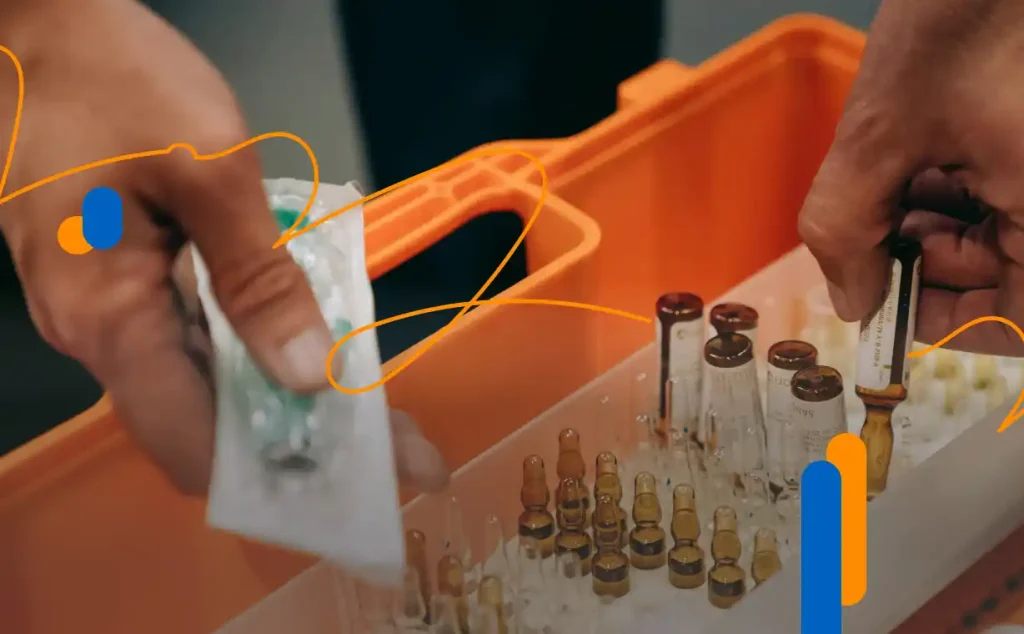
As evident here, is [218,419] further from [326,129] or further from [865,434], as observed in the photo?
[865,434]

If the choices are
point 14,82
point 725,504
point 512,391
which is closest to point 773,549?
point 725,504

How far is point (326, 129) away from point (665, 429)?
262 mm

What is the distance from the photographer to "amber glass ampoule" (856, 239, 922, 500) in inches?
21.0

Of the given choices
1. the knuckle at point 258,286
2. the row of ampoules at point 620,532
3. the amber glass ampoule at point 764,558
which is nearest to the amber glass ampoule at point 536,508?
the row of ampoules at point 620,532

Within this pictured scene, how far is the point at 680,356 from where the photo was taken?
→ 63 cm

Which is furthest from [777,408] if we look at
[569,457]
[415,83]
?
[415,83]

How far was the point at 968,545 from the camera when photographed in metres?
0.56

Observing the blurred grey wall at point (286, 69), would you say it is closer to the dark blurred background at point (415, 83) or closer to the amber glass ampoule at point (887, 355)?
the dark blurred background at point (415, 83)

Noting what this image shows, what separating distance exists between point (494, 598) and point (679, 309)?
7.2 inches

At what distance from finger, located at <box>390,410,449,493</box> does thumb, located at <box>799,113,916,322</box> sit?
0.65ft

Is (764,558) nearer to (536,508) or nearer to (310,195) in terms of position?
(536,508)

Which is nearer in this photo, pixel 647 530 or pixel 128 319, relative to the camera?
pixel 128 319

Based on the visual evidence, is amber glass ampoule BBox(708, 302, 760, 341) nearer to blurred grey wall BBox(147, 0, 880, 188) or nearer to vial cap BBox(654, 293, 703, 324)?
→ vial cap BBox(654, 293, 703, 324)

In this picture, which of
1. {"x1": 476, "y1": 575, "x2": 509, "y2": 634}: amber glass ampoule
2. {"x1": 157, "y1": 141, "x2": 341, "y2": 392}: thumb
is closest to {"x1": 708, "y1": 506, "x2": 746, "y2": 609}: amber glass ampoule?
{"x1": 476, "y1": 575, "x2": 509, "y2": 634}: amber glass ampoule
